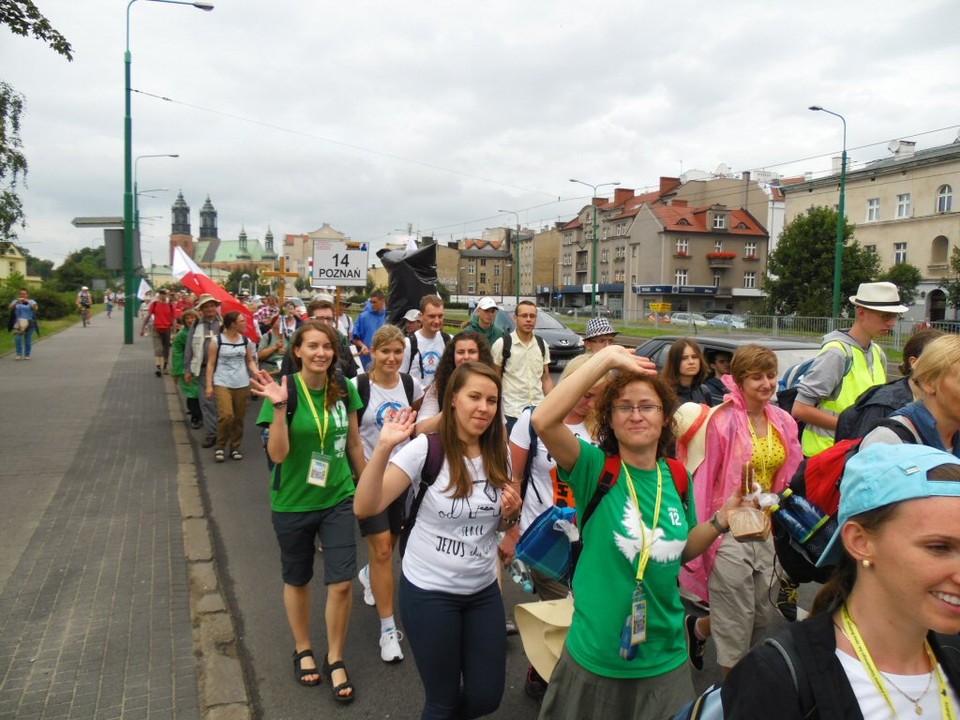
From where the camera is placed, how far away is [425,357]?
6195mm

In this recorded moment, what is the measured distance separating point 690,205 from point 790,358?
221 ft

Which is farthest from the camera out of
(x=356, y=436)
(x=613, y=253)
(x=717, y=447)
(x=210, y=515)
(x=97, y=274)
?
(x=97, y=274)

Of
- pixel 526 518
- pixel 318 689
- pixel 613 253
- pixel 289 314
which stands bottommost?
pixel 318 689

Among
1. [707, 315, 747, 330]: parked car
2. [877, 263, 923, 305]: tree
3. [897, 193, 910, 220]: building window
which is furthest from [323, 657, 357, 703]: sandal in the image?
[897, 193, 910, 220]: building window

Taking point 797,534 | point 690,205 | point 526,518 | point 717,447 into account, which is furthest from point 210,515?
point 690,205

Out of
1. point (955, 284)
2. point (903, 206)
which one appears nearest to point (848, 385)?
point (955, 284)

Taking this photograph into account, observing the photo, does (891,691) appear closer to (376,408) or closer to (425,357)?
(376,408)

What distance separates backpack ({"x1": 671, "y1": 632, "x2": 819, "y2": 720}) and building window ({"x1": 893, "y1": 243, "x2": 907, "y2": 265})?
174 ft

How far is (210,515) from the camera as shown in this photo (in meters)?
6.70

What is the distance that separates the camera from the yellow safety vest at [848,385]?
4176 millimetres

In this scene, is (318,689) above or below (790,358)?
below

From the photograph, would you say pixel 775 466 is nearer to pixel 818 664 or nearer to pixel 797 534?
pixel 797 534

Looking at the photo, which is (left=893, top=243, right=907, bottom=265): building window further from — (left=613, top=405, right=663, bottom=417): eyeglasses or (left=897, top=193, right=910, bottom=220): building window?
(left=613, top=405, right=663, bottom=417): eyeglasses

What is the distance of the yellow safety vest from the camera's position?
164 inches
